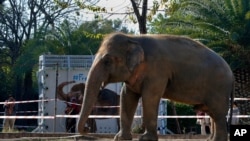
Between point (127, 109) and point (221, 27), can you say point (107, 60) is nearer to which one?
point (127, 109)

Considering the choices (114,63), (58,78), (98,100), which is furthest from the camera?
(58,78)

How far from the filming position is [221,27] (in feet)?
113

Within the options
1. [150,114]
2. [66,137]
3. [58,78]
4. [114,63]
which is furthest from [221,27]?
[114,63]

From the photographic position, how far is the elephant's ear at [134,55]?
12422 mm

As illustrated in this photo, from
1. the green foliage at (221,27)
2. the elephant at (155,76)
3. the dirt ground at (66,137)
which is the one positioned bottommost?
the dirt ground at (66,137)

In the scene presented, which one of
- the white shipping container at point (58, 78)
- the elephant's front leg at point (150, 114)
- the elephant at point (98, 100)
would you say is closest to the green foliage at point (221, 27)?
the white shipping container at point (58, 78)

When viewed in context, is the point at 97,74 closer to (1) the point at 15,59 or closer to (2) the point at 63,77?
(2) the point at 63,77

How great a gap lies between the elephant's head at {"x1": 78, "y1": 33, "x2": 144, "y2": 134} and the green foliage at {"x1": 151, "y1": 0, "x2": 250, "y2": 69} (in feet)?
67.6

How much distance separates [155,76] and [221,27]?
21981 millimetres

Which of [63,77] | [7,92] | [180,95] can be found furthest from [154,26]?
[180,95]

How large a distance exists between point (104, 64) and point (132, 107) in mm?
1161

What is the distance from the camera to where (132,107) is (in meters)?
13.3

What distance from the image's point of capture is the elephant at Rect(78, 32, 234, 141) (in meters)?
12.5

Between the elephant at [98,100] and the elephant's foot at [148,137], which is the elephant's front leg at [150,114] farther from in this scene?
the elephant at [98,100]
